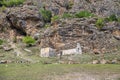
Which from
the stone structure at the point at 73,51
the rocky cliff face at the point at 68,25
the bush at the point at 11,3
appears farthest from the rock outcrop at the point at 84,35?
the bush at the point at 11,3

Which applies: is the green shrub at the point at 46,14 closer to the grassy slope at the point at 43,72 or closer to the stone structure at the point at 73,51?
the stone structure at the point at 73,51

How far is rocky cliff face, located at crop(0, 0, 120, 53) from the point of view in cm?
6153

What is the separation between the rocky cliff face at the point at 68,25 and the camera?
61531 millimetres

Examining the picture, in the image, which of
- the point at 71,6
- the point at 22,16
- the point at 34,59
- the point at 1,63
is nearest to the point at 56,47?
the point at 34,59

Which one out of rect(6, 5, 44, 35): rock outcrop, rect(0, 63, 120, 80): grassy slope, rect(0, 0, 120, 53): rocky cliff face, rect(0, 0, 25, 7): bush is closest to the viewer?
rect(0, 63, 120, 80): grassy slope

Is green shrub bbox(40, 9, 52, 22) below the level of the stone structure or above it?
above

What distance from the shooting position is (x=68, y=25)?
215 ft

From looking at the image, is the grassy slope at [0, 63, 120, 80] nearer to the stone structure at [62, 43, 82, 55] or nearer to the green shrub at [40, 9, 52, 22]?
the stone structure at [62, 43, 82, 55]

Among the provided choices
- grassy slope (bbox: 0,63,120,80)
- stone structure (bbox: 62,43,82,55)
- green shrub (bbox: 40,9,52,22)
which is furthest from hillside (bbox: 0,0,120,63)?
grassy slope (bbox: 0,63,120,80)

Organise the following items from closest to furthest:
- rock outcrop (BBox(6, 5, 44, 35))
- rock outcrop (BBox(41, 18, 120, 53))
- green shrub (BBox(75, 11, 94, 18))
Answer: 1. rock outcrop (BBox(41, 18, 120, 53))
2. rock outcrop (BBox(6, 5, 44, 35))
3. green shrub (BBox(75, 11, 94, 18))

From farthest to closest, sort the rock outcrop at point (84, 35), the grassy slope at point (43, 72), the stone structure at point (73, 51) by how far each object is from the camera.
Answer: the rock outcrop at point (84, 35)
the stone structure at point (73, 51)
the grassy slope at point (43, 72)

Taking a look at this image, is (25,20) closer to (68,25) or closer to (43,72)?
(68,25)

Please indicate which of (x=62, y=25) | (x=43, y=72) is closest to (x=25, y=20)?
(x=62, y=25)

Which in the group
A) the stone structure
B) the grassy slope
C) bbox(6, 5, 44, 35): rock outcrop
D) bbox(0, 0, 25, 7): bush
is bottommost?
the stone structure
